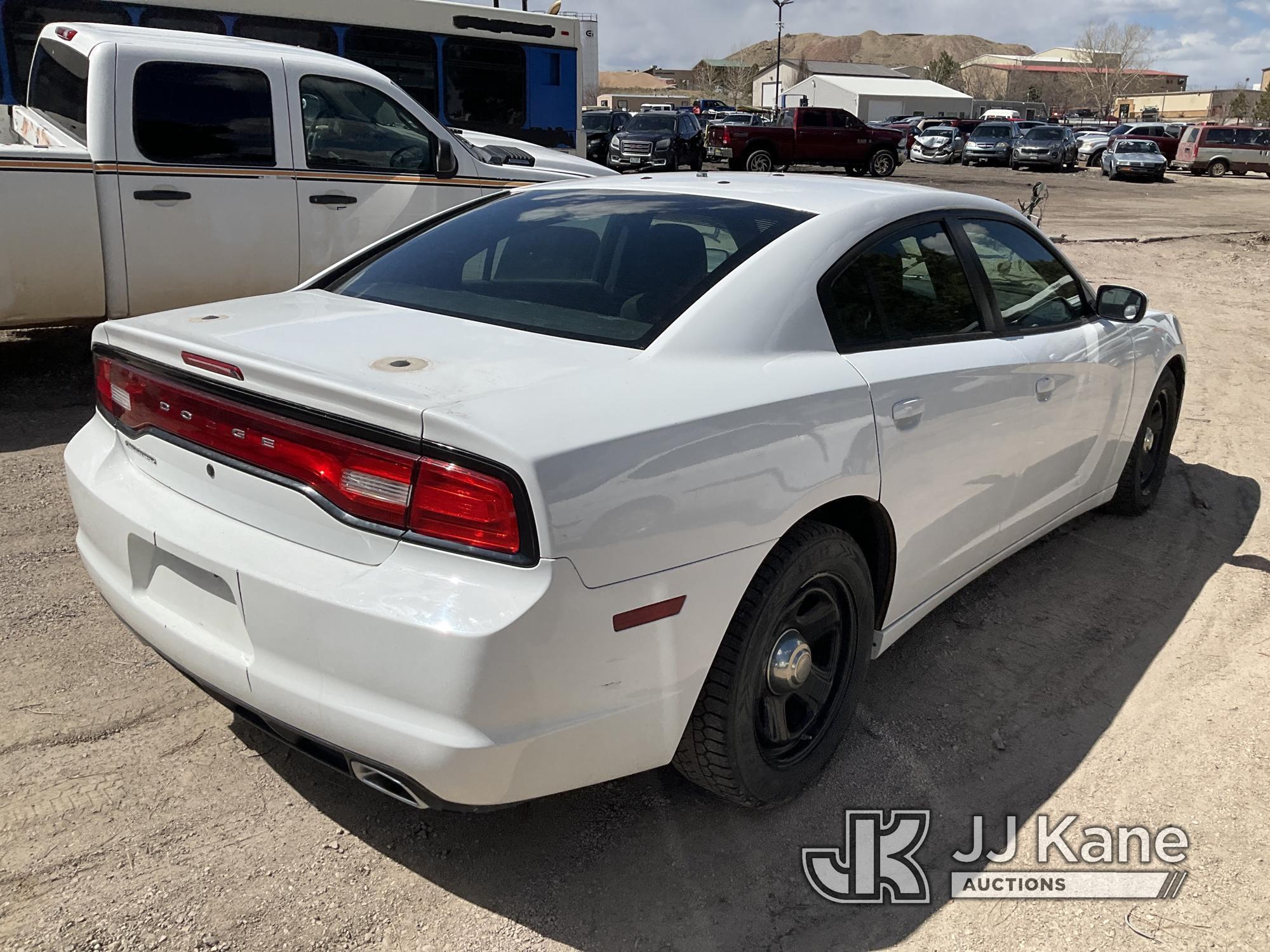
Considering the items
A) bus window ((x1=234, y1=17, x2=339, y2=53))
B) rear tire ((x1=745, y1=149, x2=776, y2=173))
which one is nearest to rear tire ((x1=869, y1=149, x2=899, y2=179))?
rear tire ((x1=745, y1=149, x2=776, y2=173))

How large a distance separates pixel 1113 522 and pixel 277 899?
4036 millimetres

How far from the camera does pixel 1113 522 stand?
16.3 ft

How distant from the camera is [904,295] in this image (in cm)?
312

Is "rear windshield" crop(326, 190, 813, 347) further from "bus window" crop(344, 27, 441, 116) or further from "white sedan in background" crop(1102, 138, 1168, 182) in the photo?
"white sedan in background" crop(1102, 138, 1168, 182)

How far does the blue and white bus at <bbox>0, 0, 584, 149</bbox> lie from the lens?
9.96 metres

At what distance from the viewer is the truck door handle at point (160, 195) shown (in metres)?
5.95

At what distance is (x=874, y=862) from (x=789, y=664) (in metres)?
0.53

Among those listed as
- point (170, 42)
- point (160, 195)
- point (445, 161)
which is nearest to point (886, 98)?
point (445, 161)

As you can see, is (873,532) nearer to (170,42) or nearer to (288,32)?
(170,42)

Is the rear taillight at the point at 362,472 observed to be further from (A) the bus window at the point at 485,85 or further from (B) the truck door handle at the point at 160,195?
(A) the bus window at the point at 485,85

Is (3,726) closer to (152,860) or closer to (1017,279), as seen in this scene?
(152,860)

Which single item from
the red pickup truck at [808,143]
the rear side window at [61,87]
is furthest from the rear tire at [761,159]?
the rear side window at [61,87]

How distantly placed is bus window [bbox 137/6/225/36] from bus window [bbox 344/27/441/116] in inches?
53.3

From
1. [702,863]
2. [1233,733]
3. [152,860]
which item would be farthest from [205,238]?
[1233,733]
